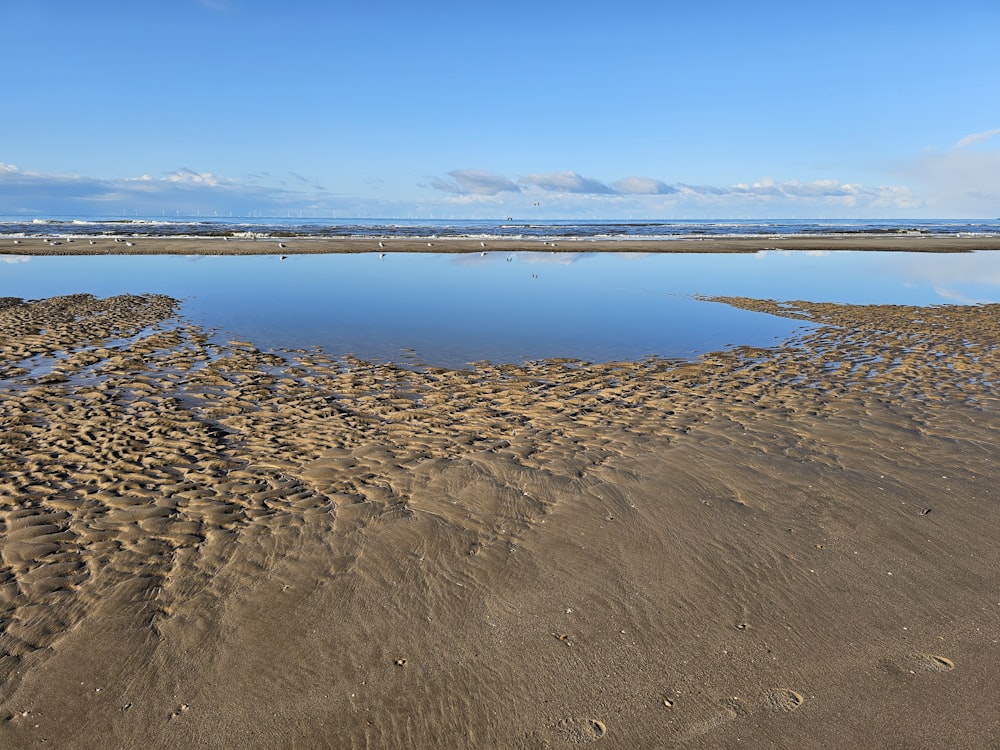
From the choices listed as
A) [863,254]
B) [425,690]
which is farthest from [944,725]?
[863,254]

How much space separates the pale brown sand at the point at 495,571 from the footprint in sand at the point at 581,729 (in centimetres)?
6

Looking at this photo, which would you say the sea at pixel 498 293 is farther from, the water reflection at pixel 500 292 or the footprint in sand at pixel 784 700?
the footprint in sand at pixel 784 700

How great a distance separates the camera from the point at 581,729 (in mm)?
4688

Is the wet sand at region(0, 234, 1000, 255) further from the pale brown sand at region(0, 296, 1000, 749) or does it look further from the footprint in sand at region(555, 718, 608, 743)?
the footprint in sand at region(555, 718, 608, 743)

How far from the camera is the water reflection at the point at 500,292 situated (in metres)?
19.6

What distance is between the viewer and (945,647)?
5551 millimetres

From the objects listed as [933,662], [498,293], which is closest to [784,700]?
[933,662]

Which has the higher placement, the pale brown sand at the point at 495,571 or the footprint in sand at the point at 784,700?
the pale brown sand at the point at 495,571

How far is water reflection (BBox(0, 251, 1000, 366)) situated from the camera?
19.6 metres

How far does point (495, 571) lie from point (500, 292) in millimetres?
24927

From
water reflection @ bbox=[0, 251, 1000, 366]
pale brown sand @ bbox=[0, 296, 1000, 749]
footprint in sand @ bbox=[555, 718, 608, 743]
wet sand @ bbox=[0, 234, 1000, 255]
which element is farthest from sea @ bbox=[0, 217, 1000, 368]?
footprint in sand @ bbox=[555, 718, 608, 743]

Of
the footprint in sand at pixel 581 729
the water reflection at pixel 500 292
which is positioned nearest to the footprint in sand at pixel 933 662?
the footprint in sand at pixel 581 729

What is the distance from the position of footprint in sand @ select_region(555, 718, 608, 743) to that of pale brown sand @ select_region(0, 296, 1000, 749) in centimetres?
6

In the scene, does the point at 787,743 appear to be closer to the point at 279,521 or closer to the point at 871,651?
the point at 871,651
